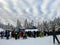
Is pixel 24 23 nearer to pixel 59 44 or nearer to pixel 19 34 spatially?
pixel 19 34

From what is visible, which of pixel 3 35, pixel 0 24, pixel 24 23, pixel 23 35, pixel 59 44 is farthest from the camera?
pixel 0 24

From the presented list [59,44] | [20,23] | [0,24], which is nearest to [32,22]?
[20,23]

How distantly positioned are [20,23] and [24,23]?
357 centimetres

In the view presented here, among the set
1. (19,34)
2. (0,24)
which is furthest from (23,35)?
(0,24)

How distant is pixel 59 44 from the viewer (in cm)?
1581

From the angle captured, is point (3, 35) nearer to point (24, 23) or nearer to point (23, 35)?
point (23, 35)

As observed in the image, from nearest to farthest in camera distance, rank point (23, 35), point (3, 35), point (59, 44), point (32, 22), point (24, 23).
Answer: point (59, 44)
point (23, 35)
point (3, 35)
point (32, 22)
point (24, 23)

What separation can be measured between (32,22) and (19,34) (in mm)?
110296

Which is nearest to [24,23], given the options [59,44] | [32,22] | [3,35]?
[32,22]

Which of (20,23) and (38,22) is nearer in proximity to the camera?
(38,22)

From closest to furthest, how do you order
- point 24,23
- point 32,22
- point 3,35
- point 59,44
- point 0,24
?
point 59,44
point 3,35
point 32,22
point 24,23
point 0,24

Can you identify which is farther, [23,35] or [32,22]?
[32,22]

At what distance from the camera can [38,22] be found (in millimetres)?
140250

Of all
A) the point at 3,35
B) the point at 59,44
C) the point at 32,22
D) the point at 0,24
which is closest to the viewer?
the point at 59,44
